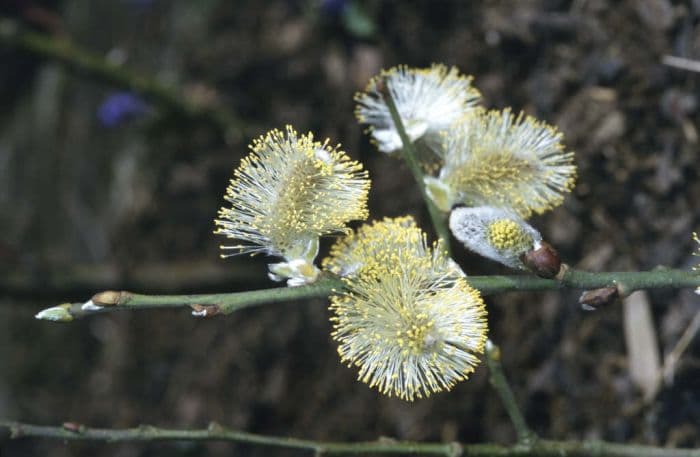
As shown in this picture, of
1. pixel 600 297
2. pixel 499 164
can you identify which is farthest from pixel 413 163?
pixel 600 297

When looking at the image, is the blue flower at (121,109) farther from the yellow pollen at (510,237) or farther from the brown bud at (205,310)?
the yellow pollen at (510,237)

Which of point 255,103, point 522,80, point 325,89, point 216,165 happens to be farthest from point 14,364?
point 522,80

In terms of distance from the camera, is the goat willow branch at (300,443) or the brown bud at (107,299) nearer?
the brown bud at (107,299)

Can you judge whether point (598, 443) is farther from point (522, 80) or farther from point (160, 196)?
point (160, 196)

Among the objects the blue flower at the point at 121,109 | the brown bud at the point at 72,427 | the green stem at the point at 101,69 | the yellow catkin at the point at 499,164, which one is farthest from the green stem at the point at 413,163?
the blue flower at the point at 121,109

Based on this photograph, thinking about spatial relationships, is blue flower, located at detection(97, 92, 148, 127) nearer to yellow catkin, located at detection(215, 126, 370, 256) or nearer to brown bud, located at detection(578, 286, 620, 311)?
yellow catkin, located at detection(215, 126, 370, 256)

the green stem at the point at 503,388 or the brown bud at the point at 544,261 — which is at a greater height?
the brown bud at the point at 544,261

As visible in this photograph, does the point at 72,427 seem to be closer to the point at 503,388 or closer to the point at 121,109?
the point at 503,388
